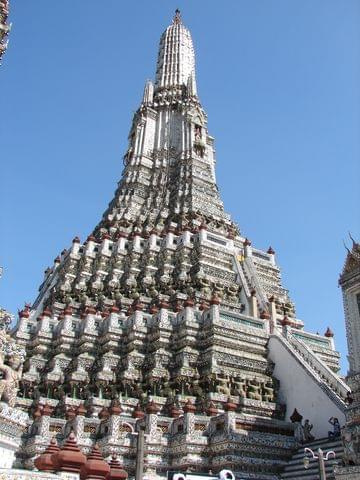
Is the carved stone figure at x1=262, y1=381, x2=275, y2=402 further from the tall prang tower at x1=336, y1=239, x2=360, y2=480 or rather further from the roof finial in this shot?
the roof finial

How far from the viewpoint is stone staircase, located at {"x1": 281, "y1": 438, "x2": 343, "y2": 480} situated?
1552cm

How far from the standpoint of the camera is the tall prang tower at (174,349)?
58.2 ft

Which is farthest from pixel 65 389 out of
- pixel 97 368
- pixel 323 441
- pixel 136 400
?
pixel 323 441

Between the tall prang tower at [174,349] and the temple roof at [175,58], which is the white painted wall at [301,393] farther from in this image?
the temple roof at [175,58]

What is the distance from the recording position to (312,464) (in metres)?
16.6

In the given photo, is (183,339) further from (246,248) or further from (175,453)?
(246,248)

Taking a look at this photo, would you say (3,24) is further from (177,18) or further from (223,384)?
(177,18)

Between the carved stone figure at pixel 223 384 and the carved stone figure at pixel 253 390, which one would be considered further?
the carved stone figure at pixel 253 390

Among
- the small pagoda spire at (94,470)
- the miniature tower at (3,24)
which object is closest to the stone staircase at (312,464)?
the small pagoda spire at (94,470)

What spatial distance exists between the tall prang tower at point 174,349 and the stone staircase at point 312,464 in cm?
38

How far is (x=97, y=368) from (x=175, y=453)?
22.8ft

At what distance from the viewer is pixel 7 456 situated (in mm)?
12242

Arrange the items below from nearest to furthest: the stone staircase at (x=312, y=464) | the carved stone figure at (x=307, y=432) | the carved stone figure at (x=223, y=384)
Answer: the stone staircase at (x=312, y=464) → the carved stone figure at (x=307, y=432) → the carved stone figure at (x=223, y=384)

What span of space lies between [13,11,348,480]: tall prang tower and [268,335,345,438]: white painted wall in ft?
0.19
